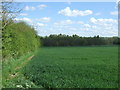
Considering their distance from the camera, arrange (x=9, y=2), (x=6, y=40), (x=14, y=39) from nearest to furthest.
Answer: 1. (x=9, y=2)
2. (x=6, y=40)
3. (x=14, y=39)

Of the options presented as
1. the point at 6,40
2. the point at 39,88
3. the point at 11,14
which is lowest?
the point at 39,88

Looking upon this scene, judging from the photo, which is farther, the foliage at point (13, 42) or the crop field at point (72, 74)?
the foliage at point (13, 42)

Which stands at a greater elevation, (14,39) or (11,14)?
(11,14)

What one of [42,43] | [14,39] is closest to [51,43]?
[42,43]

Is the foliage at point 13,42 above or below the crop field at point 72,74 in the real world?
above

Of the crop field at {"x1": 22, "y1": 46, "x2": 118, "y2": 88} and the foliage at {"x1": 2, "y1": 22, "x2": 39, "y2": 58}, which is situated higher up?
the foliage at {"x1": 2, "y1": 22, "x2": 39, "y2": 58}

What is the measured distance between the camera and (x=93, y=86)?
25.3 feet

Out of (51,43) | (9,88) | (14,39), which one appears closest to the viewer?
(9,88)

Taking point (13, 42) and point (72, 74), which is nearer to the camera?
point (72, 74)

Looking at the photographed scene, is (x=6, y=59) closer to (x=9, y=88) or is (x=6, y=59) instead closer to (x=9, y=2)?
(x=9, y=2)

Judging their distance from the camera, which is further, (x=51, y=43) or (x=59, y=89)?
(x=51, y=43)

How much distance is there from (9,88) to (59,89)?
1.68 meters

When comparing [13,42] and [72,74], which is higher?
[13,42]

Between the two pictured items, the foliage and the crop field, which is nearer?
the crop field
